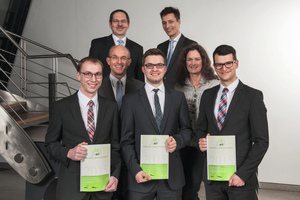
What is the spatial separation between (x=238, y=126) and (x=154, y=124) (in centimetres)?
50

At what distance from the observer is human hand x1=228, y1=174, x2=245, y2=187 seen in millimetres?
1929

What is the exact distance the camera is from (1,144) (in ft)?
9.23

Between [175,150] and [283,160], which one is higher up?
[175,150]

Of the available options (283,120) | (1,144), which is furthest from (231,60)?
(283,120)

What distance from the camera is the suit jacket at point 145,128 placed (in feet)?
6.79

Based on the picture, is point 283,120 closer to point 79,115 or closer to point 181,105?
point 181,105

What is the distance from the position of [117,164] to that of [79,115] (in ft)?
1.24

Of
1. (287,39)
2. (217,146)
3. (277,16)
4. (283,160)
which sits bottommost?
(283,160)

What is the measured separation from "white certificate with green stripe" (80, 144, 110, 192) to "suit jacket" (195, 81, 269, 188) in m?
0.64

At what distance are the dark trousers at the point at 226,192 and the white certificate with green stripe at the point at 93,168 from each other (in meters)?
0.65

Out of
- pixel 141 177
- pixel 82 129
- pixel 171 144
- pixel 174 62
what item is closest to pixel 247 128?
pixel 171 144

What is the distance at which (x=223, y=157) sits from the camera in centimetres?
195

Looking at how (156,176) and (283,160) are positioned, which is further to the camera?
(283,160)

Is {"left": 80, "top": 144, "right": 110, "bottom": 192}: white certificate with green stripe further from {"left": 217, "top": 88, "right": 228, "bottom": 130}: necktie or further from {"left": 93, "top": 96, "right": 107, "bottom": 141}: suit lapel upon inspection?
{"left": 217, "top": 88, "right": 228, "bottom": 130}: necktie
